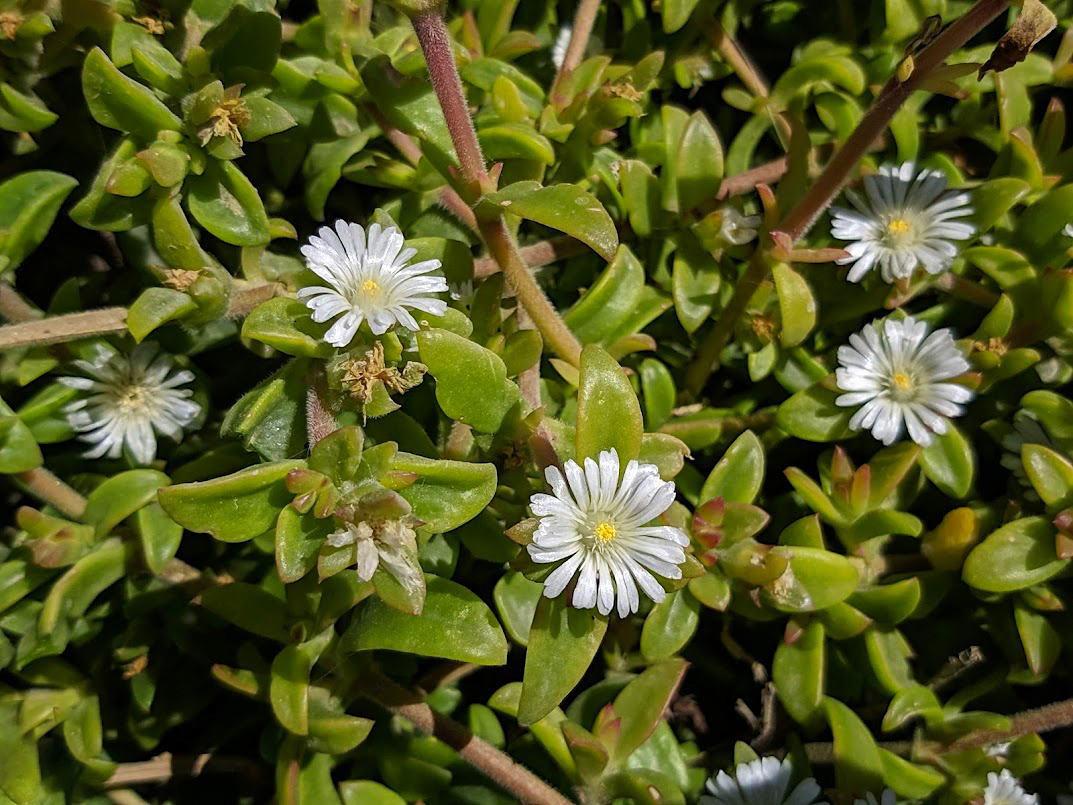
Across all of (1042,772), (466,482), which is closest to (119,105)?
(466,482)

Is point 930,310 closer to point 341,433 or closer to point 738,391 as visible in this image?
point 738,391

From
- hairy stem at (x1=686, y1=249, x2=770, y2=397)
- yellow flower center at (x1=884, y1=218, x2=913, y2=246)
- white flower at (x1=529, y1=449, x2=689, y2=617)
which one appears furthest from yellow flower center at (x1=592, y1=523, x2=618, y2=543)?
yellow flower center at (x1=884, y1=218, x2=913, y2=246)

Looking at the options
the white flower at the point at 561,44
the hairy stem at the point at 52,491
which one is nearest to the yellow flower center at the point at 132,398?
the hairy stem at the point at 52,491

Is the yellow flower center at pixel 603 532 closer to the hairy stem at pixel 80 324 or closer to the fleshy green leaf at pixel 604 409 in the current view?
the fleshy green leaf at pixel 604 409

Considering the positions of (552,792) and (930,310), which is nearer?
(552,792)

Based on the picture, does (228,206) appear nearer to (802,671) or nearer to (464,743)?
(464,743)

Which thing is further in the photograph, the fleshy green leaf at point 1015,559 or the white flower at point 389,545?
the fleshy green leaf at point 1015,559

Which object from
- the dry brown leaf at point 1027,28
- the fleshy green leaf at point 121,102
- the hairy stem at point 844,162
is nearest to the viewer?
the dry brown leaf at point 1027,28
